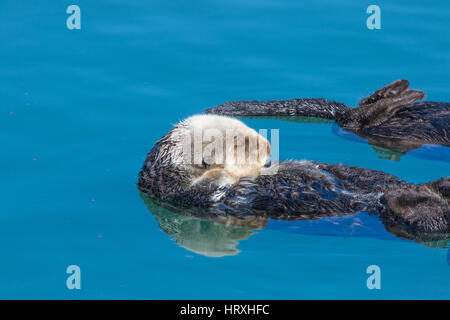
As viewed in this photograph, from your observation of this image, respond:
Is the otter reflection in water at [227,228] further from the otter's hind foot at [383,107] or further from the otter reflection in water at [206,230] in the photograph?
the otter's hind foot at [383,107]

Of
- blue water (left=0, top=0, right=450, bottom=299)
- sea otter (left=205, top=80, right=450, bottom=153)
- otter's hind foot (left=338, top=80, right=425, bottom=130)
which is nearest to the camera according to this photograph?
blue water (left=0, top=0, right=450, bottom=299)

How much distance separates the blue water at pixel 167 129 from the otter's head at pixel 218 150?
0.38 m

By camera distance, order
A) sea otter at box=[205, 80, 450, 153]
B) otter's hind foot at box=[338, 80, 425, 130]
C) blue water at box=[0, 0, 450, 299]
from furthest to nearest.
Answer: otter's hind foot at box=[338, 80, 425, 130] < sea otter at box=[205, 80, 450, 153] < blue water at box=[0, 0, 450, 299]

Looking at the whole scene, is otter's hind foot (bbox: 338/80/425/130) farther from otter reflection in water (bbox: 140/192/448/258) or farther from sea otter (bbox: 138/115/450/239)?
otter reflection in water (bbox: 140/192/448/258)

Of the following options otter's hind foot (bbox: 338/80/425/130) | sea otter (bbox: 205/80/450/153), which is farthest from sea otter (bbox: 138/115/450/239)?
otter's hind foot (bbox: 338/80/425/130)

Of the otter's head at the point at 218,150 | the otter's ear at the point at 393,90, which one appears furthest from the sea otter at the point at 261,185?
the otter's ear at the point at 393,90

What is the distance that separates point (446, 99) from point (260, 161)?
3.30 meters

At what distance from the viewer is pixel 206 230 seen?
490 centimetres

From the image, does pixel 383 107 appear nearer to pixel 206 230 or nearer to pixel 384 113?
pixel 384 113

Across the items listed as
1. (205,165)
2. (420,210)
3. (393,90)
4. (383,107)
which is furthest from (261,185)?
(393,90)

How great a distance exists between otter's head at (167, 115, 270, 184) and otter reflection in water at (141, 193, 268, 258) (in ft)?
0.92

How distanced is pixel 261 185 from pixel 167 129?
202cm

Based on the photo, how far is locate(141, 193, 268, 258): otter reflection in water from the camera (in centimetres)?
470

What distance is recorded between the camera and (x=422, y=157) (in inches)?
244
